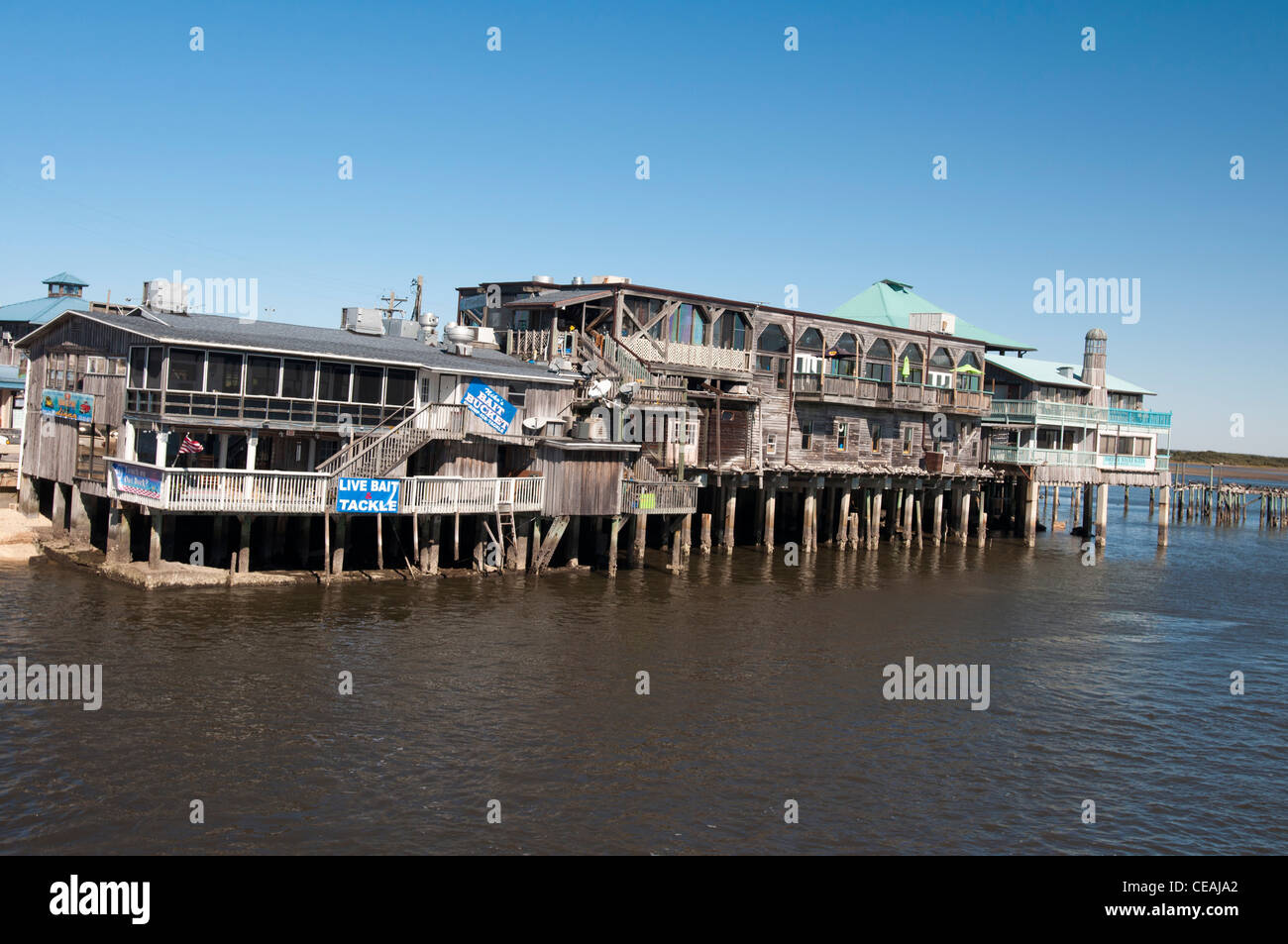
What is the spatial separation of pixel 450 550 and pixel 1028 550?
37.8m

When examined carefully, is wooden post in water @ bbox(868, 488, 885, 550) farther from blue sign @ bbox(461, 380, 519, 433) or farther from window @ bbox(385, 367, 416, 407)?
window @ bbox(385, 367, 416, 407)

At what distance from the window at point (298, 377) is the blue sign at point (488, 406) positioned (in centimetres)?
585

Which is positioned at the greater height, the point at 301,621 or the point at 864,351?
the point at 864,351

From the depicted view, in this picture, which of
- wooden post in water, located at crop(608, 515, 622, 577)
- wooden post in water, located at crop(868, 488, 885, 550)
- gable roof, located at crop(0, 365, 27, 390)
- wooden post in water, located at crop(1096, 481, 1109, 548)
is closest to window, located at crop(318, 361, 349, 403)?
wooden post in water, located at crop(608, 515, 622, 577)

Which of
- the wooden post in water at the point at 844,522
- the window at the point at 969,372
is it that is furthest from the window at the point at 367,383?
the window at the point at 969,372

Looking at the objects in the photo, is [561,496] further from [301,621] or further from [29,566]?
[29,566]

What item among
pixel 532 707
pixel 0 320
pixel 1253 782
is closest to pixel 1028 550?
pixel 1253 782

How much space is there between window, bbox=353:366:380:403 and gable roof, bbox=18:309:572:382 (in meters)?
0.62

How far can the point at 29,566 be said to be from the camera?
37406 mm

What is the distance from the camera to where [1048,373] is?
7350 centimetres

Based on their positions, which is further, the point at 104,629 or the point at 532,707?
the point at 104,629

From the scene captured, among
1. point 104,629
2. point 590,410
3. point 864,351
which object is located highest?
point 864,351

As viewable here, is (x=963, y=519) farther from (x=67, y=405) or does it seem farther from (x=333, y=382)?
(x=67, y=405)

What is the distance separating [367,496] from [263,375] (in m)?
Result: 5.66
